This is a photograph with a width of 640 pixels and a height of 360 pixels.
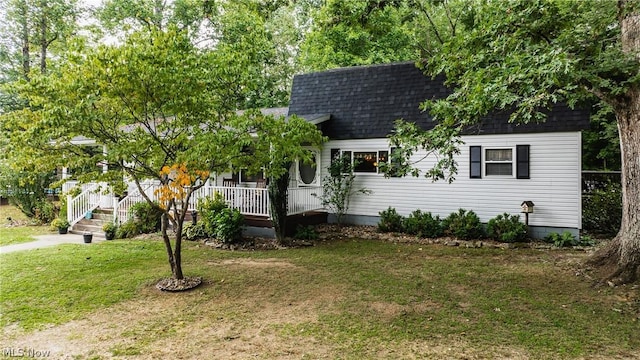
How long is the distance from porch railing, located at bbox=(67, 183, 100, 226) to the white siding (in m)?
9.20

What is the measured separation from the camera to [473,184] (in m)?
11.0

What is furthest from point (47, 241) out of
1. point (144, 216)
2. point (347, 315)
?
point (347, 315)

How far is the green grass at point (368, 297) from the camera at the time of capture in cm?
441

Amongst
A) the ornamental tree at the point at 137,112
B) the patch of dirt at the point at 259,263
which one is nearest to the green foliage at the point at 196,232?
the patch of dirt at the point at 259,263

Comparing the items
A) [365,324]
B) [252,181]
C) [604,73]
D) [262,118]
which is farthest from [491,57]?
[252,181]

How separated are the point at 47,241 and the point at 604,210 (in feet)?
52.5

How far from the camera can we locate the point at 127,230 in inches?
447

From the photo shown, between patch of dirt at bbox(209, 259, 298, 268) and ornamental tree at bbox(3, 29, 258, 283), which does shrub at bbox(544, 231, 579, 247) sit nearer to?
patch of dirt at bbox(209, 259, 298, 268)

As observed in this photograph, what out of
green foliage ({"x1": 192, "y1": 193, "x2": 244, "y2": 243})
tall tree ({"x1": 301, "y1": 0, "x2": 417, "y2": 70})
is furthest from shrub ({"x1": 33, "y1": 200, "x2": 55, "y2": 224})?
tall tree ({"x1": 301, "y1": 0, "x2": 417, "y2": 70})

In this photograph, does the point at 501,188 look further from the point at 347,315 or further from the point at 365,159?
the point at 347,315

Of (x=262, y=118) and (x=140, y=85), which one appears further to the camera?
(x=262, y=118)

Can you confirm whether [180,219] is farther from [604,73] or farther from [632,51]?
[632,51]

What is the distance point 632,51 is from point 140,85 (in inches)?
304

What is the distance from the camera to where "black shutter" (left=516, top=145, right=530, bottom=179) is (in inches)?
404
